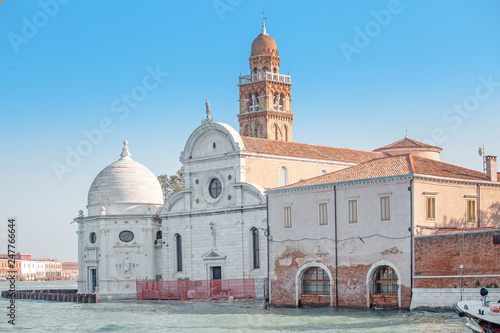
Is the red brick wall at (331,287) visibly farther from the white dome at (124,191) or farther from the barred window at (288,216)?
the white dome at (124,191)

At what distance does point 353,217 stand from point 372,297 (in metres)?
3.60

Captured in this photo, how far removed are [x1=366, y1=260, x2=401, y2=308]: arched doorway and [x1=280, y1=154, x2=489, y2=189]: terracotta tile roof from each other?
3.90 meters

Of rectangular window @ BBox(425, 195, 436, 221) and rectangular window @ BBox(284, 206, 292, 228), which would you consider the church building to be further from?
rectangular window @ BBox(425, 195, 436, 221)

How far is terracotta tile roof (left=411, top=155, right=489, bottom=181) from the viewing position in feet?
136

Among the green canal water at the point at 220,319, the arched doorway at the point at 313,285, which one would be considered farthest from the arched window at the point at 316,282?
the green canal water at the point at 220,319

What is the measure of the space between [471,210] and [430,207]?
3016mm

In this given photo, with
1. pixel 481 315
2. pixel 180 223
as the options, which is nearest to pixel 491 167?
pixel 481 315

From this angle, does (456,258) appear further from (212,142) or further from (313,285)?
(212,142)

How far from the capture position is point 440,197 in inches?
1624

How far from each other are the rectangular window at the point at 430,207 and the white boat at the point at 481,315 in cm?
924

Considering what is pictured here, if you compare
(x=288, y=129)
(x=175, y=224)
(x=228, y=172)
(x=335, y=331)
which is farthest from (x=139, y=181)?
(x=335, y=331)

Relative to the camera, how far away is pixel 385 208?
40906 mm

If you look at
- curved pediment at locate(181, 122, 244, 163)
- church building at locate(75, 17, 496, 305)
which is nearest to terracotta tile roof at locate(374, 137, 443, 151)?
church building at locate(75, 17, 496, 305)

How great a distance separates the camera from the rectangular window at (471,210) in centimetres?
4259
